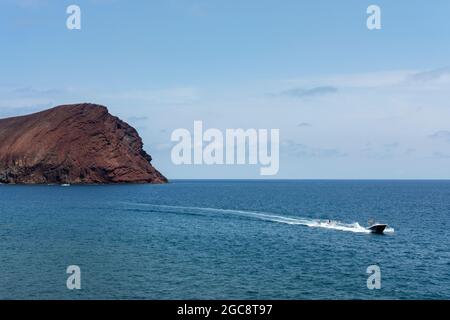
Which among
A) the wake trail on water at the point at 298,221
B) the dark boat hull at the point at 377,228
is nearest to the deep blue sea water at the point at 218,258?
the wake trail on water at the point at 298,221

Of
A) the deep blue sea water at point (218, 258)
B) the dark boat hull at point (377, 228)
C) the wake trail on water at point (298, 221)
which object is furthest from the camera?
the wake trail on water at point (298, 221)

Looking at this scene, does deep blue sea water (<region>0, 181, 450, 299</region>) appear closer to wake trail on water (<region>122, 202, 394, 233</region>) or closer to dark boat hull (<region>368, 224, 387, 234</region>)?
wake trail on water (<region>122, 202, 394, 233</region>)

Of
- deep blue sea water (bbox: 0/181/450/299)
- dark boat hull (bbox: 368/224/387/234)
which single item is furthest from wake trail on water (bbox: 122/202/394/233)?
dark boat hull (bbox: 368/224/387/234)

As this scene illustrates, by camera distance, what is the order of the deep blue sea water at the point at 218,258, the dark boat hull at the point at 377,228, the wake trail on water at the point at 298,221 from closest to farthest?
1. the deep blue sea water at the point at 218,258
2. the dark boat hull at the point at 377,228
3. the wake trail on water at the point at 298,221

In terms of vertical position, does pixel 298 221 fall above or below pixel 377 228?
below

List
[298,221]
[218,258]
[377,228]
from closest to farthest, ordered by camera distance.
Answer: [218,258], [377,228], [298,221]

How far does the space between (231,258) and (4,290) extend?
23238mm

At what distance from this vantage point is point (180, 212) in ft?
338

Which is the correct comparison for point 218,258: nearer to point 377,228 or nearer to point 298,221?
point 377,228

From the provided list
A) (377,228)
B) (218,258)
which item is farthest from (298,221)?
(218,258)

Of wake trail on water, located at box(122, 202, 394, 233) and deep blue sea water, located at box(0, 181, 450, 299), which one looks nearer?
deep blue sea water, located at box(0, 181, 450, 299)

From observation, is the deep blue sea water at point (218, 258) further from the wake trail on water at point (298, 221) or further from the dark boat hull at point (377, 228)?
the dark boat hull at point (377, 228)
